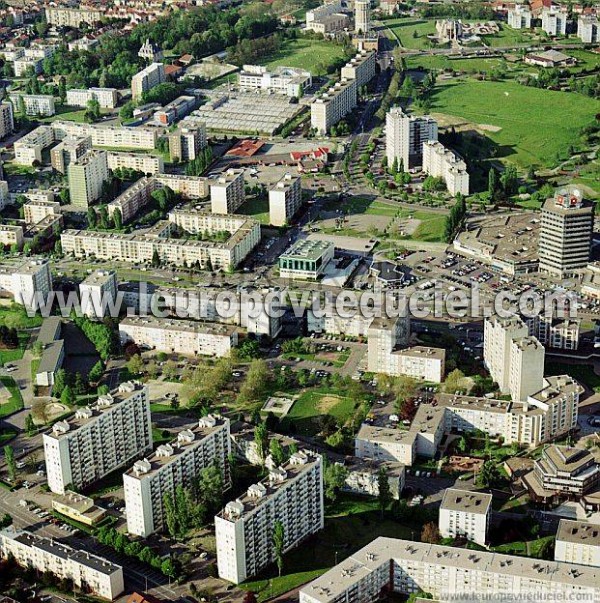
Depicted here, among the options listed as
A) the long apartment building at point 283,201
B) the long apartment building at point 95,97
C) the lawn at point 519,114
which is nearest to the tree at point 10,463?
the long apartment building at point 283,201

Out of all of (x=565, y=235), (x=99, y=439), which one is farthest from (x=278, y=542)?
(x=565, y=235)

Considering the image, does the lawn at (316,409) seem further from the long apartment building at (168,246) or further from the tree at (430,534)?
the long apartment building at (168,246)

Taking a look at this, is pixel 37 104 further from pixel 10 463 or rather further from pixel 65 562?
A: pixel 65 562

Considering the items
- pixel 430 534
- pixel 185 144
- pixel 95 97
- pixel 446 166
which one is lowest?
pixel 430 534

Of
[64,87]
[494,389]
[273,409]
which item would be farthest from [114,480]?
[64,87]

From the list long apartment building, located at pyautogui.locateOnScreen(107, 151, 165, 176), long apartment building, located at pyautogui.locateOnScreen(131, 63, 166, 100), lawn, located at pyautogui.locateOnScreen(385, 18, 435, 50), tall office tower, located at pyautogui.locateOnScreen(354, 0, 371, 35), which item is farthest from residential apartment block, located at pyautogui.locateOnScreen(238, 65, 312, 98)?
long apartment building, located at pyautogui.locateOnScreen(107, 151, 165, 176)

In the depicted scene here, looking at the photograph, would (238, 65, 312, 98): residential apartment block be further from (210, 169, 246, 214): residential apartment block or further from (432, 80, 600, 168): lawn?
(210, 169, 246, 214): residential apartment block
